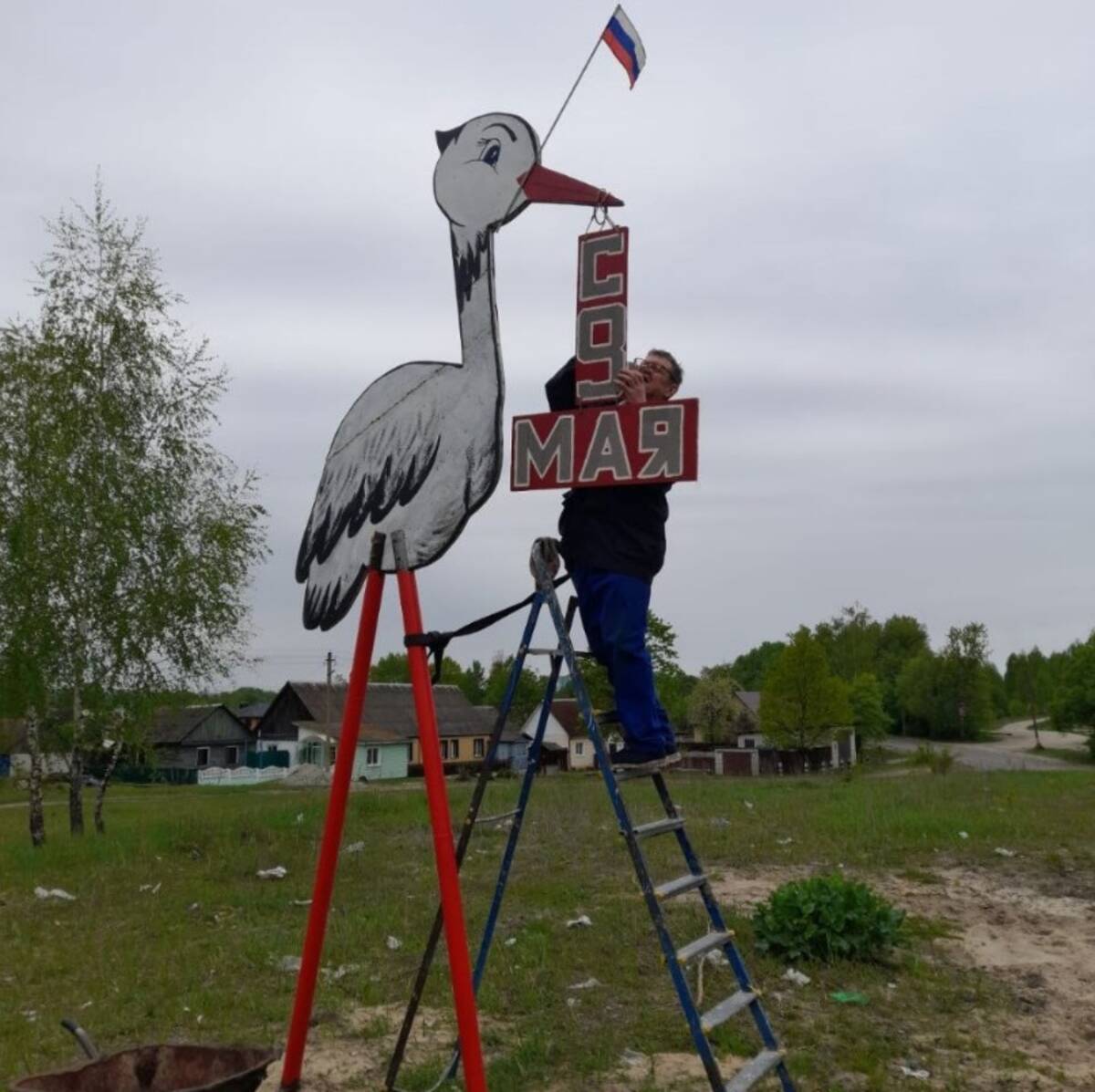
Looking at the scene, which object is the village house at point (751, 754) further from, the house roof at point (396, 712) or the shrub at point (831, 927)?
the shrub at point (831, 927)

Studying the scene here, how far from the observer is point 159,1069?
4500mm

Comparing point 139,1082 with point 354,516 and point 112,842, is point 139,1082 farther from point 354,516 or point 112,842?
point 112,842

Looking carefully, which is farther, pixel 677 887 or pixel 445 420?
pixel 445 420

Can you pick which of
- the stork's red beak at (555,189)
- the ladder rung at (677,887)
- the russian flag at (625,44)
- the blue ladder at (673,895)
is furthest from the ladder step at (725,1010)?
the russian flag at (625,44)

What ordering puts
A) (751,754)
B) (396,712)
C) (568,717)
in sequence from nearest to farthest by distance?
(751,754), (396,712), (568,717)

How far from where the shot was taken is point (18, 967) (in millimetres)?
8172

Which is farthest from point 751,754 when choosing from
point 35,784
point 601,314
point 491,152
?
point 491,152

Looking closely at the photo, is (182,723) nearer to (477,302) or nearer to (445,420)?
(445,420)

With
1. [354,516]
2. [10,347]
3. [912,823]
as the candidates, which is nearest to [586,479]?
[354,516]

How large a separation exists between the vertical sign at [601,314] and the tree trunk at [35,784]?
1283 cm

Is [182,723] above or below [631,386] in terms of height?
below

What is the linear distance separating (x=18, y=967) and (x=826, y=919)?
233 inches

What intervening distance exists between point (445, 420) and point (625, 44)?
2.04 metres

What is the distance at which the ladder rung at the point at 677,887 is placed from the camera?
4504mm
